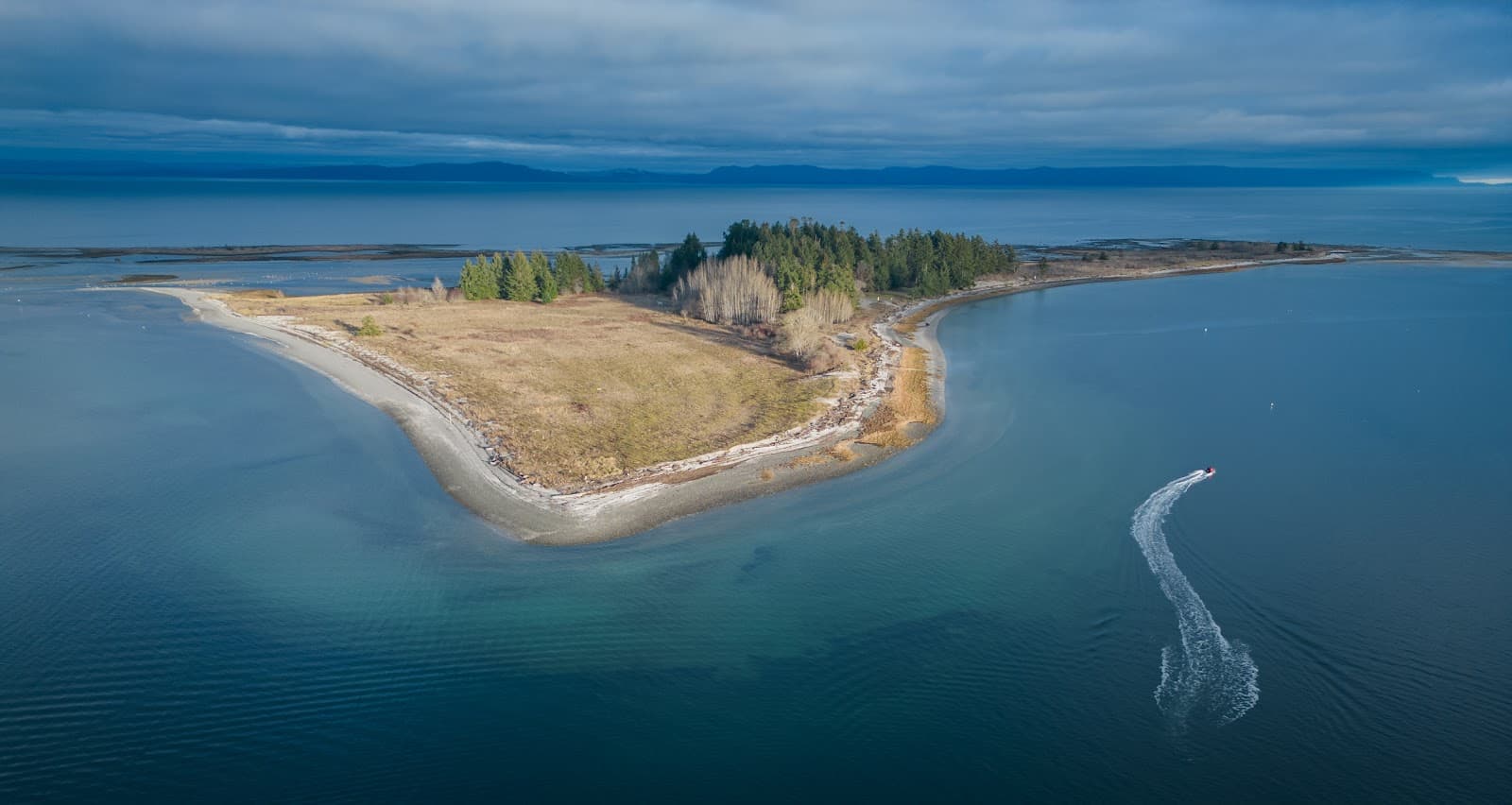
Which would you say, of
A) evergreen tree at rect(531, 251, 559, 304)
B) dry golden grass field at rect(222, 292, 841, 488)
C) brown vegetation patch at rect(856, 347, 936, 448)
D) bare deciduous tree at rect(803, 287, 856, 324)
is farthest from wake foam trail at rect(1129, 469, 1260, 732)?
evergreen tree at rect(531, 251, 559, 304)

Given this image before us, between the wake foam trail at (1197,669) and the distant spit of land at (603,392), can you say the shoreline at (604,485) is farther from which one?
the wake foam trail at (1197,669)

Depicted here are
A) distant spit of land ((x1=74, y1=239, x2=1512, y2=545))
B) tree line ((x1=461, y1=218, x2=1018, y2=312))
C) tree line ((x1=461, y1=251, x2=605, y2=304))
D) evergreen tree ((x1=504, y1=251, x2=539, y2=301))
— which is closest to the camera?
distant spit of land ((x1=74, y1=239, x2=1512, y2=545))

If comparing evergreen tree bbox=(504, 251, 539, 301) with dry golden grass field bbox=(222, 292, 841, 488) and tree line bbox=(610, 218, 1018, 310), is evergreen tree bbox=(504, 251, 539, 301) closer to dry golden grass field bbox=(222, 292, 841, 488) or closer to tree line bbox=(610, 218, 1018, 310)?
dry golden grass field bbox=(222, 292, 841, 488)

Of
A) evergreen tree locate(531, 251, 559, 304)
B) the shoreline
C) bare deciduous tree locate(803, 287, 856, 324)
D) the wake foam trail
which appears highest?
evergreen tree locate(531, 251, 559, 304)

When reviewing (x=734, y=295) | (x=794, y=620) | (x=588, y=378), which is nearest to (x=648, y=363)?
(x=588, y=378)

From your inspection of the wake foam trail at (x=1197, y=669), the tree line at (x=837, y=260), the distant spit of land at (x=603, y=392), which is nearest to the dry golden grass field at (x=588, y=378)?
the distant spit of land at (x=603, y=392)
